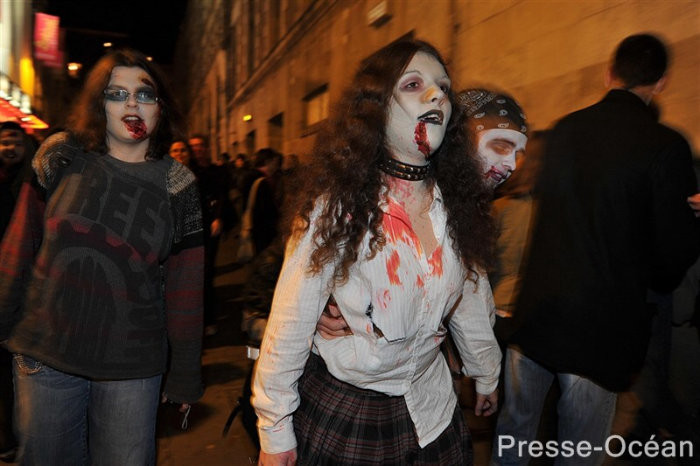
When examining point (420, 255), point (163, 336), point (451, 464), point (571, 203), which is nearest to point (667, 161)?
point (571, 203)

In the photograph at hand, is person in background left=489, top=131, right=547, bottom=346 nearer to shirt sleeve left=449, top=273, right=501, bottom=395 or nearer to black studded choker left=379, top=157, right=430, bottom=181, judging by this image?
shirt sleeve left=449, top=273, right=501, bottom=395

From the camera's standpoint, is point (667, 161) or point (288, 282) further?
point (667, 161)

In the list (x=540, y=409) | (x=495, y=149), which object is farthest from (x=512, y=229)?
(x=540, y=409)

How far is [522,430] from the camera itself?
2.63m

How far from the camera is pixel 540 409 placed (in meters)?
2.64

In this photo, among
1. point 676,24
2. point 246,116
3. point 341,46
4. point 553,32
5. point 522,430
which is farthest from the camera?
point 246,116

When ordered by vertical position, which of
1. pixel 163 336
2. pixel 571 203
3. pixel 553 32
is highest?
pixel 553 32

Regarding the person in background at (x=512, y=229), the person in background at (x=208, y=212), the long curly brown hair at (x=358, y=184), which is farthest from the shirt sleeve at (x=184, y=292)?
the person in background at (x=208, y=212)

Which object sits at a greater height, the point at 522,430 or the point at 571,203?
the point at 571,203

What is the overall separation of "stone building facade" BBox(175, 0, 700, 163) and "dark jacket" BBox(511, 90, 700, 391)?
→ 2.59 feet

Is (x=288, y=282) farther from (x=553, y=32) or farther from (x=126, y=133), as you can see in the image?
(x=553, y=32)

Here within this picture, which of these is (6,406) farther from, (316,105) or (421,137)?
(316,105)

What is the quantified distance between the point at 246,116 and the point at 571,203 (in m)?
21.5

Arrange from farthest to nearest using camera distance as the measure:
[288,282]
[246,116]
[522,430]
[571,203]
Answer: [246,116], [522,430], [571,203], [288,282]
